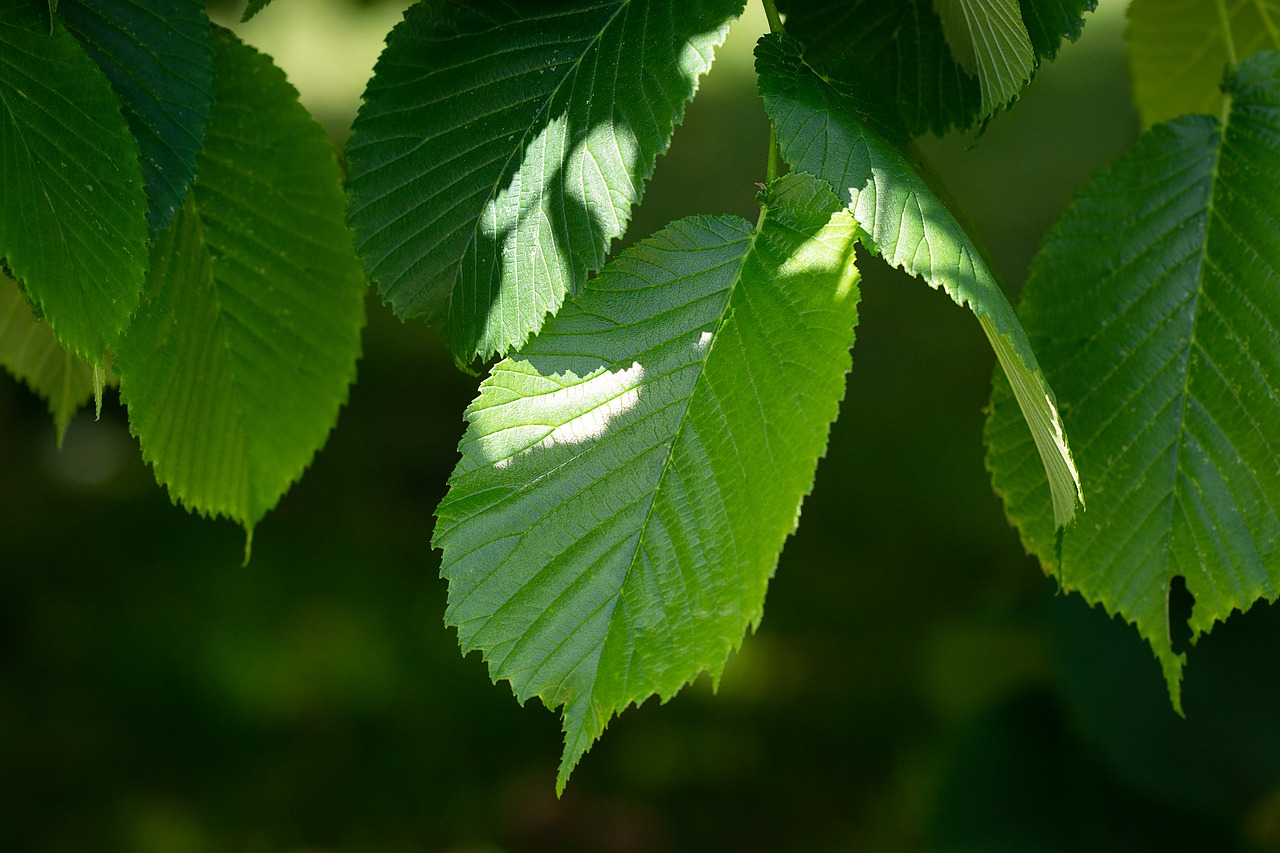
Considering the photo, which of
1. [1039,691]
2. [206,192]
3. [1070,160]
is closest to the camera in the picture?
[206,192]

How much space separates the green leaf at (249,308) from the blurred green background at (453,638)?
5.64ft

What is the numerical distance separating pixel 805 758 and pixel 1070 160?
158cm

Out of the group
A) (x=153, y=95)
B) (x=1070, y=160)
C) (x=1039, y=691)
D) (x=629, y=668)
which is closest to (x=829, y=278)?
(x=629, y=668)

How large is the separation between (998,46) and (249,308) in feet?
1.50

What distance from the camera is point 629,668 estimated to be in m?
0.51

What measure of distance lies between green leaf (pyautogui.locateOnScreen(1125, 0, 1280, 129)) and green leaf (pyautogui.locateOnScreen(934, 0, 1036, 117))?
33 centimetres

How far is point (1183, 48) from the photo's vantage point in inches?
32.5

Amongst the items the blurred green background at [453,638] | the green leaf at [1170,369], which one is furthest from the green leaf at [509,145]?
the blurred green background at [453,638]

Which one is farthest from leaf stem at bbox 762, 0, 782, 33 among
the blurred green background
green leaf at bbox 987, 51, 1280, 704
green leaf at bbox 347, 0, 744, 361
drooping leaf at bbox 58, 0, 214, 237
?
the blurred green background

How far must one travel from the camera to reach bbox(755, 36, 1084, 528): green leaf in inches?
18.0

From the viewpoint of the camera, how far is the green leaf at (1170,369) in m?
0.57

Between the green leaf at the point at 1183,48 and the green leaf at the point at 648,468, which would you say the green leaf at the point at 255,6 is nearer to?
the green leaf at the point at 648,468

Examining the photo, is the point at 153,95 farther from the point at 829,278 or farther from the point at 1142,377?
the point at 1142,377

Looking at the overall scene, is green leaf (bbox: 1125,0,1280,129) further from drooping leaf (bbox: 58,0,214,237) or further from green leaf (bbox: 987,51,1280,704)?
drooping leaf (bbox: 58,0,214,237)
